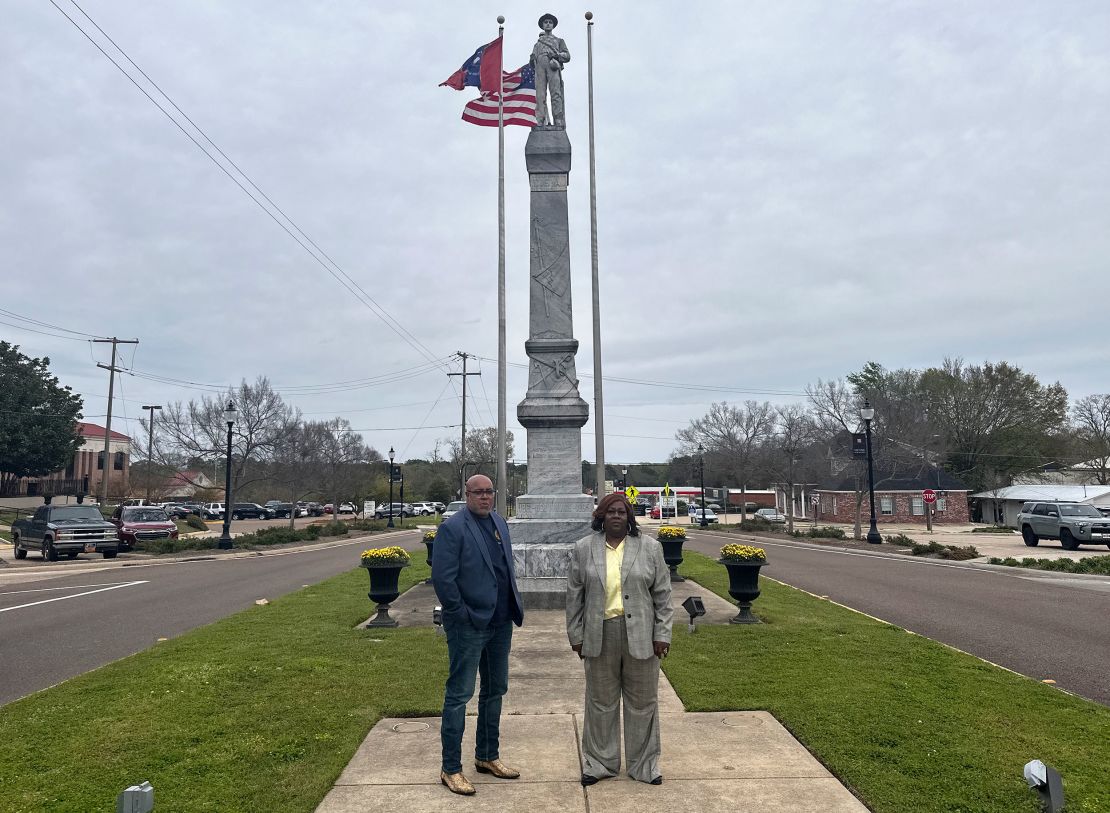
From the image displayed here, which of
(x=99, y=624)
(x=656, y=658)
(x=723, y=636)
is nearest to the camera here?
(x=656, y=658)

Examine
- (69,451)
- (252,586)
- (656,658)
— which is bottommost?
(252,586)

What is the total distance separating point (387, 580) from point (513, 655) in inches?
112

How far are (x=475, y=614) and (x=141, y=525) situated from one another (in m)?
29.4

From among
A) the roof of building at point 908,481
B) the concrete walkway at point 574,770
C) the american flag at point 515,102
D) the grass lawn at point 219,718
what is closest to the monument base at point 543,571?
the grass lawn at point 219,718

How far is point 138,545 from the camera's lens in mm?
28234

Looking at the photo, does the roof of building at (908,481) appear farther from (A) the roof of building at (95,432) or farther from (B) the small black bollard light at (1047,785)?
(A) the roof of building at (95,432)

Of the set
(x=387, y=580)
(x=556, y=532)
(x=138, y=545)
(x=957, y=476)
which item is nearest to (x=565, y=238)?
(x=556, y=532)

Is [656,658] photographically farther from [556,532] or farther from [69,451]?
[69,451]

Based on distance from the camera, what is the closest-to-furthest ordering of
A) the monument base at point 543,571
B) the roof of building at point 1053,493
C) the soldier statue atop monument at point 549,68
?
1. the monument base at point 543,571
2. the soldier statue atop monument at point 549,68
3. the roof of building at point 1053,493

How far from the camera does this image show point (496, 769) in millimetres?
4730

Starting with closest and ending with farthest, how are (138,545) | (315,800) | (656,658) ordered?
(315,800) < (656,658) < (138,545)

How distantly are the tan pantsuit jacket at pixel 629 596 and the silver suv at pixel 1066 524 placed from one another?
2828cm

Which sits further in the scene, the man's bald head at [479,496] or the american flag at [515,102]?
the american flag at [515,102]

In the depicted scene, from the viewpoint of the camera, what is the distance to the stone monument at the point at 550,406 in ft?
39.1
